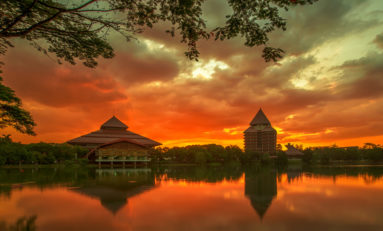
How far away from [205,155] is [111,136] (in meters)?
22.1

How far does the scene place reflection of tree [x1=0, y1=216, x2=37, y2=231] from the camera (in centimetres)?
625

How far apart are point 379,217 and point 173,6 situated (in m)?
9.12

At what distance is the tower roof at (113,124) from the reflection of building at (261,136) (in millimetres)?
53756

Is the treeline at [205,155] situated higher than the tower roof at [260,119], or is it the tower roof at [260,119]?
the tower roof at [260,119]

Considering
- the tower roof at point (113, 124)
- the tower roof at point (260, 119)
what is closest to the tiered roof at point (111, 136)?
the tower roof at point (113, 124)

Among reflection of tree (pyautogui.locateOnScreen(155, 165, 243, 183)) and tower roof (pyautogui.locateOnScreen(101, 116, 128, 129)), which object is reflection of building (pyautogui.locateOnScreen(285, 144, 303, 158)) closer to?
tower roof (pyautogui.locateOnScreen(101, 116, 128, 129))

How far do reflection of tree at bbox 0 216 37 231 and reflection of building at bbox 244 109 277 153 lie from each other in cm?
9172

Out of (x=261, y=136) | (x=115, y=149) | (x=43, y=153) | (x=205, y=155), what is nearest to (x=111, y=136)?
(x=43, y=153)

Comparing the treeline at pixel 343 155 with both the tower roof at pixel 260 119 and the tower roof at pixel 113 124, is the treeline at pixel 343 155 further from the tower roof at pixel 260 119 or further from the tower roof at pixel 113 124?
the tower roof at pixel 113 124

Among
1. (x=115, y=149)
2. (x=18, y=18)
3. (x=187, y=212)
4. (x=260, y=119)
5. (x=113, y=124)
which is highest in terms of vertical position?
(x=260, y=119)

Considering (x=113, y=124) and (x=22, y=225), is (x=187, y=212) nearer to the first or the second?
(x=22, y=225)

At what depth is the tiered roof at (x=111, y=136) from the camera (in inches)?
2025

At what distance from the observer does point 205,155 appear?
172 ft

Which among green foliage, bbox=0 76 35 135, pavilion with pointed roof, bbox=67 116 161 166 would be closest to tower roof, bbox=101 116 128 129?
pavilion with pointed roof, bbox=67 116 161 166
